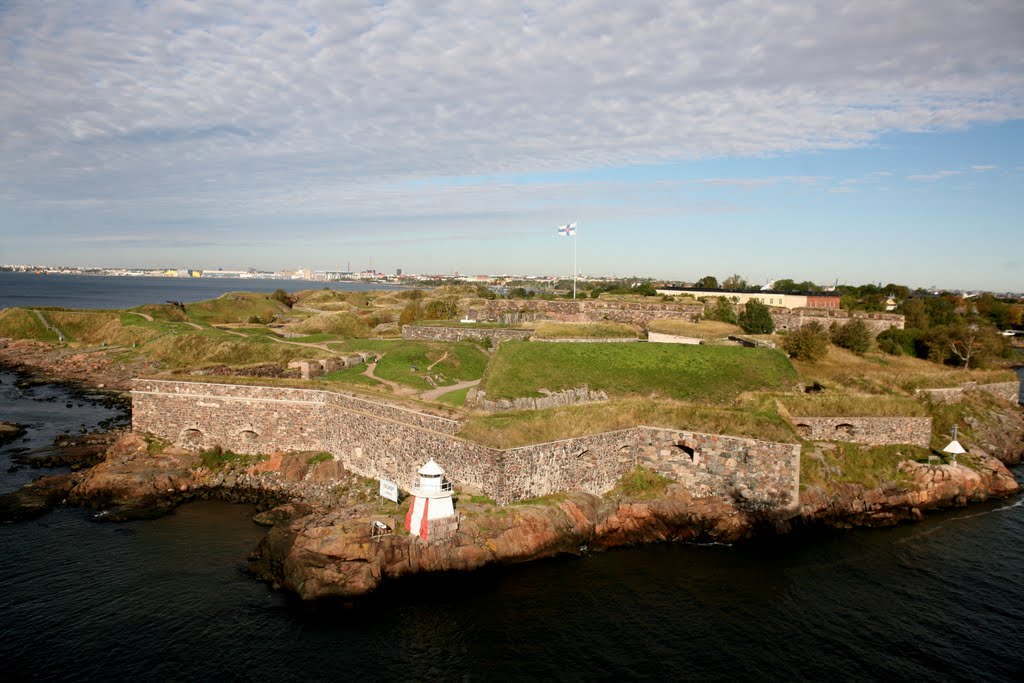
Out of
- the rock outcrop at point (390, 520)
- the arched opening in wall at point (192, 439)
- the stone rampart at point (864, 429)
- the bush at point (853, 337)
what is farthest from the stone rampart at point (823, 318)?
the arched opening in wall at point (192, 439)

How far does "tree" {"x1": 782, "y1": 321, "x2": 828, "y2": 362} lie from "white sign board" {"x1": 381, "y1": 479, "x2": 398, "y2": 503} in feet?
76.4

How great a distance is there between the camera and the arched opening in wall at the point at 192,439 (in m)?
25.1

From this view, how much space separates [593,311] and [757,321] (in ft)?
33.5

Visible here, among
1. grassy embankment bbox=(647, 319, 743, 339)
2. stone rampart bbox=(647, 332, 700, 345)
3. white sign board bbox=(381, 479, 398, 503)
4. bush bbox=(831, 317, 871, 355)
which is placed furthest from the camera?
bush bbox=(831, 317, 871, 355)

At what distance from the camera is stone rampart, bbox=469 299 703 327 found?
38.3 metres

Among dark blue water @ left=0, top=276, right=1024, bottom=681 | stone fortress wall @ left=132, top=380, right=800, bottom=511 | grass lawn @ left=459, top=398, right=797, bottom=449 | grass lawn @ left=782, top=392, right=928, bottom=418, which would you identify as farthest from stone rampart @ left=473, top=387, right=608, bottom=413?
grass lawn @ left=782, top=392, right=928, bottom=418

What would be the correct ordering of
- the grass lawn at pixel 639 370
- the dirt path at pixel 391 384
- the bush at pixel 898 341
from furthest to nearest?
the bush at pixel 898 341 < the dirt path at pixel 391 384 < the grass lawn at pixel 639 370

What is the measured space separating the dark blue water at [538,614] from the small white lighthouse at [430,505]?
1414 mm

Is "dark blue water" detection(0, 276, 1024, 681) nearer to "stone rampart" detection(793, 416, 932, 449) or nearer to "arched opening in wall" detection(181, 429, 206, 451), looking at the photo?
"stone rampart" detection(793, 416, 932, 449)

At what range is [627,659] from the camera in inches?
523

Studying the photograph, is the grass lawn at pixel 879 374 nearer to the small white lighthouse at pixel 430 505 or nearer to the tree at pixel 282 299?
the small white lighthouse at pixel 430 505

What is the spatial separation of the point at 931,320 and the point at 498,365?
4261 centimetres

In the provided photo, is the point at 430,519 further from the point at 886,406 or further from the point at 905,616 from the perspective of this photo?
the point at 886,406

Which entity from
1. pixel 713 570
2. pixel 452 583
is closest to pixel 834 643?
pixel 713 570
